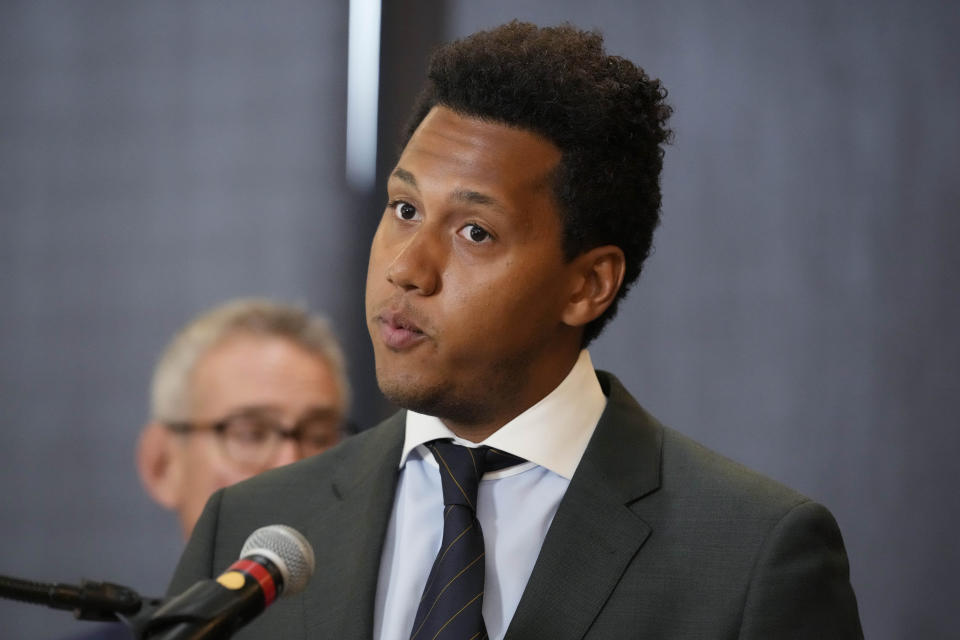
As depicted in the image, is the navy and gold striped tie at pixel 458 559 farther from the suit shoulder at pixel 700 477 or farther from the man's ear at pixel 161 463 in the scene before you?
the man's ear at pixel 161 463

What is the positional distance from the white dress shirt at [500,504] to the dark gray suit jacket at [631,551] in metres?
0.02

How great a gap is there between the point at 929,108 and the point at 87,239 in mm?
2242

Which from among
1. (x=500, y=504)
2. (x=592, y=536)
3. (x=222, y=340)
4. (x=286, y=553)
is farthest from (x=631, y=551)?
(x=222, y=340)

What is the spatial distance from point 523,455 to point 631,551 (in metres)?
0.18

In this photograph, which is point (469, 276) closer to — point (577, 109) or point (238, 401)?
point (577, 109)

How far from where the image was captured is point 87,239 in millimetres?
3523

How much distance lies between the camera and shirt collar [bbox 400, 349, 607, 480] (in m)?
1.55

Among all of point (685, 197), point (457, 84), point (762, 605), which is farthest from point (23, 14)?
point (762, 605)

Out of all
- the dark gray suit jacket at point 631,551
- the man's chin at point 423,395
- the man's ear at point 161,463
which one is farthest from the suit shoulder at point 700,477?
the man's ear at point 161,463

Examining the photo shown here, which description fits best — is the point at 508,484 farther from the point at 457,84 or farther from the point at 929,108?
the point at 929,108

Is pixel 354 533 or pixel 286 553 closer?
pixel 286 553

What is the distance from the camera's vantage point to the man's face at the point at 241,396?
2.62 metres

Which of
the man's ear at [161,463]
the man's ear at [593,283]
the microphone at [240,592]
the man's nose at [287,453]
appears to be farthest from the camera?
the man's ear at [161,463]

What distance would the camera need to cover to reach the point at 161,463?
8.98ft
